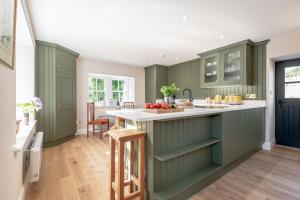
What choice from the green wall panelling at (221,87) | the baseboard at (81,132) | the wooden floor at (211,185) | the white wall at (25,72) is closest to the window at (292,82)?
the green wall panelling at (221,87)

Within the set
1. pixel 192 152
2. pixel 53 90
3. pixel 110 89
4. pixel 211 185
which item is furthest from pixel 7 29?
pixel 110 89

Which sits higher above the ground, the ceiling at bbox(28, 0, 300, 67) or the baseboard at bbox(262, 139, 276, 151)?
the ceiling at bbox(28, 0, 300, 67)

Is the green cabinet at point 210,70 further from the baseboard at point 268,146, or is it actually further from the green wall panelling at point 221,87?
the baseboard at point 268,146

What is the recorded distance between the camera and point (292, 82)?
10.8ft

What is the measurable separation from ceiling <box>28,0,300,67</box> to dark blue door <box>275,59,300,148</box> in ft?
3.04

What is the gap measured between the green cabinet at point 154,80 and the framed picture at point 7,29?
4568 mm

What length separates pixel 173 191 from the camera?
1551 mm

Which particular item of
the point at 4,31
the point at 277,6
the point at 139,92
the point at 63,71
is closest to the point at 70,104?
the point at 63,71

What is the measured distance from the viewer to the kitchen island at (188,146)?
1518 millimetres

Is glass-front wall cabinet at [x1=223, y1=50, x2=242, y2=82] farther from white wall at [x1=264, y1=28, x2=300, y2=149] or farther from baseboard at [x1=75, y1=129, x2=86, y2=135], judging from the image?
baseboard at [x1=75, y1=129, x2=86, y2=135]

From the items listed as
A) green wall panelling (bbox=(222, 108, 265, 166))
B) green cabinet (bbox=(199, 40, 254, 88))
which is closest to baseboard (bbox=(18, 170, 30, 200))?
green wall panelling (bbox=(222, 108, 265, 166))

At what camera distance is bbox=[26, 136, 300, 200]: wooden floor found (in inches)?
68.8

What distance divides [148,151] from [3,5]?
1571 mm

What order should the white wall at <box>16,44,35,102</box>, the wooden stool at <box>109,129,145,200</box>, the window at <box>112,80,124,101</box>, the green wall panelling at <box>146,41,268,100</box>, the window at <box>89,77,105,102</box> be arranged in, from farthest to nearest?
the window at <box>112,80,124,101</box> < the window at <box>89,77,105,102</box> < the green wall panelling at <box>146,41,268,100</box> < the white wall at <box>16,44,35,102</box> < the wooden stool at <box>109,129,145,200</box>
